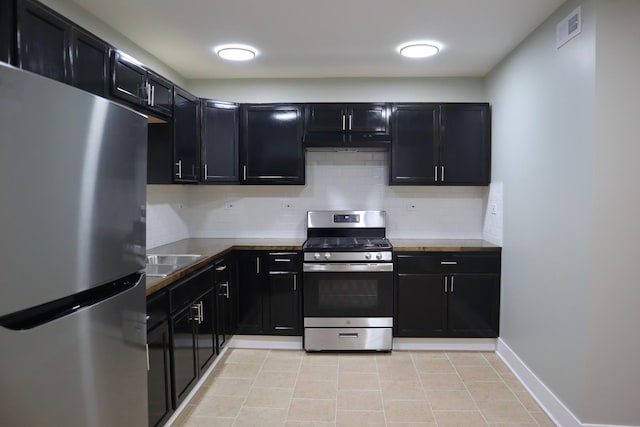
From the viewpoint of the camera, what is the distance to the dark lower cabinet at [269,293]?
11.2ft

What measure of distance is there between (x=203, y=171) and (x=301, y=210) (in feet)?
3.49

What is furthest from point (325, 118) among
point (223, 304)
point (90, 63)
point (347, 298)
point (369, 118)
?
point (90, 63)

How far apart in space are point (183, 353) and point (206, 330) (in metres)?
0.40

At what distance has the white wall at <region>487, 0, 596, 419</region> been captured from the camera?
209 centimetres

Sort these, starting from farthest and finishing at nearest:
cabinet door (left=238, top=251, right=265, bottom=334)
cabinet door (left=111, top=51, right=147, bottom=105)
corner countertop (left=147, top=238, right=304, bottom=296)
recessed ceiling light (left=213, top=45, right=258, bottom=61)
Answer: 1. cabinet door (left=238, top=251, right=265, bottom=334)
2. recessed ceiling light (left=213, top=45, right=258, bottom=61)
3. corner countertop (left=147, top=238, right=304, bottom=296)
4. cabinet door (left=111, top=51, right=147, bottom=105)

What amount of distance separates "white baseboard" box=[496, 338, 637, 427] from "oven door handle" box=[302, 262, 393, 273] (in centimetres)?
120

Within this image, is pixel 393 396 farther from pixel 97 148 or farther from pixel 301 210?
pixel 97 148

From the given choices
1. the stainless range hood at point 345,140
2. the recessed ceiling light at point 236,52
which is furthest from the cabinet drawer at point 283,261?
the recessed ceiling light at point 236,52

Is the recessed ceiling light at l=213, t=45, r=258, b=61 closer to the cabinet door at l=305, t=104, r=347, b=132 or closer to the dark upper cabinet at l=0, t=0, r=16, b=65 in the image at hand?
the cabinet door at l=305, t=104, r=347, b=132

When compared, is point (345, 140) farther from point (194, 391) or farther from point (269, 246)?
point (194, 391)

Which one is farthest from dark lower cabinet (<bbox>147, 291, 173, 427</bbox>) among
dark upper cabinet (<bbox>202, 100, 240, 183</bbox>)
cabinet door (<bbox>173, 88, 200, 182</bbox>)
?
dark upper cabinet (<bbox>202, 100, 240, 183</bbox>)

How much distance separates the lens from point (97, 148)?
117cm

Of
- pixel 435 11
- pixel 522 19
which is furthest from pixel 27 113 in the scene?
pixel 522 19

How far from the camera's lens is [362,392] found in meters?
2.71
